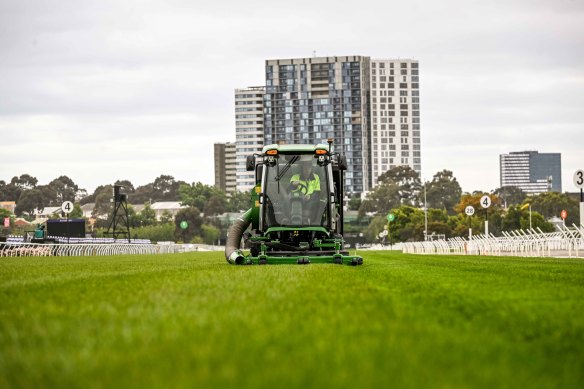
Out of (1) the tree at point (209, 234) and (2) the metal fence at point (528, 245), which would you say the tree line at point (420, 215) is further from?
(2) the metal fence at point (528, 245)

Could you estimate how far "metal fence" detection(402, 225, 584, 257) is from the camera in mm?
42625

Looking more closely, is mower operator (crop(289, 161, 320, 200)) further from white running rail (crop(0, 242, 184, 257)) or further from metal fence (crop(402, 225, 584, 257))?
white running rail (crop(0, 242, 184, 257))

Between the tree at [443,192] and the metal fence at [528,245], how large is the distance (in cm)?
12106

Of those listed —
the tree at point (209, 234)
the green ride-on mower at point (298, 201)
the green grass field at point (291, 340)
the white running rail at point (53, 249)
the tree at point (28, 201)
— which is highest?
the tree at point (28, 201)

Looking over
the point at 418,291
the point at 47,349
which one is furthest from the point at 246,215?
the point at 47,349

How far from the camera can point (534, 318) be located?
7.83m

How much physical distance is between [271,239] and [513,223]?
114 metres

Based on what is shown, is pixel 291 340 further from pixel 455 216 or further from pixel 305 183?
pixel 455 216

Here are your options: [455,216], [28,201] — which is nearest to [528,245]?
[455,216]

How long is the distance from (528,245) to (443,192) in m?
145

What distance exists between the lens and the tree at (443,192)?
631 ft

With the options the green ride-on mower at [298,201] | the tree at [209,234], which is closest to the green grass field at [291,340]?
the green ride-on mower at [298,201]

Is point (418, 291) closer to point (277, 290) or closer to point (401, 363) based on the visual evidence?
point (277, 290)

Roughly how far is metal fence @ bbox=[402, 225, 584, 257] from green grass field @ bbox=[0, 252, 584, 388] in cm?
2872
